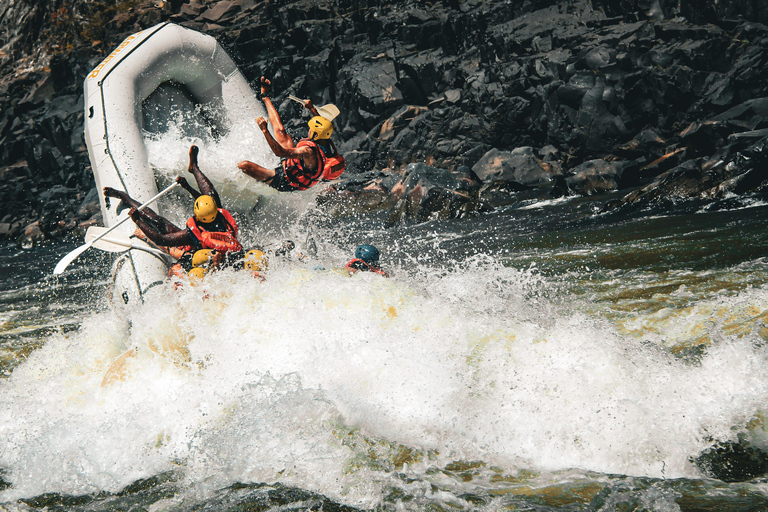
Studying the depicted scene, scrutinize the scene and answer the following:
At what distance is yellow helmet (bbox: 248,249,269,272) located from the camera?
5211 mm

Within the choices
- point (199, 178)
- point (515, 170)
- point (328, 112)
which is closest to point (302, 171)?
point (328, 112)

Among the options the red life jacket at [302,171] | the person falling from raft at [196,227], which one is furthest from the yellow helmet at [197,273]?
the red life jacket at [302,171]

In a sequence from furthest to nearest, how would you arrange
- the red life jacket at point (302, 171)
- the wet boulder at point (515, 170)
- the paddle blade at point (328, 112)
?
the wet boulder at point (515, 170) < the paddle blade at point (328, 112) < the red life jacket at point (302, 171)

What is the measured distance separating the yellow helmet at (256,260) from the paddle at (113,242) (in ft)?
3.31

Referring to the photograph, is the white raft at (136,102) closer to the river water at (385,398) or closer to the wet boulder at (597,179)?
the river water at (385,398)

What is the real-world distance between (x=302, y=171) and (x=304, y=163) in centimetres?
10

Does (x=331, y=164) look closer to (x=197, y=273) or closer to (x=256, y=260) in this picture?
(x=256, y=260)

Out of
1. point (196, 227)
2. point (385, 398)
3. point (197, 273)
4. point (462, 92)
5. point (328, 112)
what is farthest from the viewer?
point (462, 92)

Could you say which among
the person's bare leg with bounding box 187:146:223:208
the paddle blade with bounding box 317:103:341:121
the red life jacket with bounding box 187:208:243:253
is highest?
the paddle blade with bounding box 317:103:341:121

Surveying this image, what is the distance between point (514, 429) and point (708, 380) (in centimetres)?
125

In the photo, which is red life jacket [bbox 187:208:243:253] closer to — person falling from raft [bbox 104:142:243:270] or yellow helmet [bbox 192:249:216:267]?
person falling from raft [bbox 104:142:243:270]

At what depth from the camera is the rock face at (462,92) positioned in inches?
583

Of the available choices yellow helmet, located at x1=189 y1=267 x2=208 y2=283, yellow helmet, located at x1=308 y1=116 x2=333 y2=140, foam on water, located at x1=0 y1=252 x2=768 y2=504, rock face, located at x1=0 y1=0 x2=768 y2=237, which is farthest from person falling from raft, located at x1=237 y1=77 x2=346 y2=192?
rock face, located at x1=0 y1=0 x2=768 y2=237

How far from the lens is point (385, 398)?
381 centimetres
